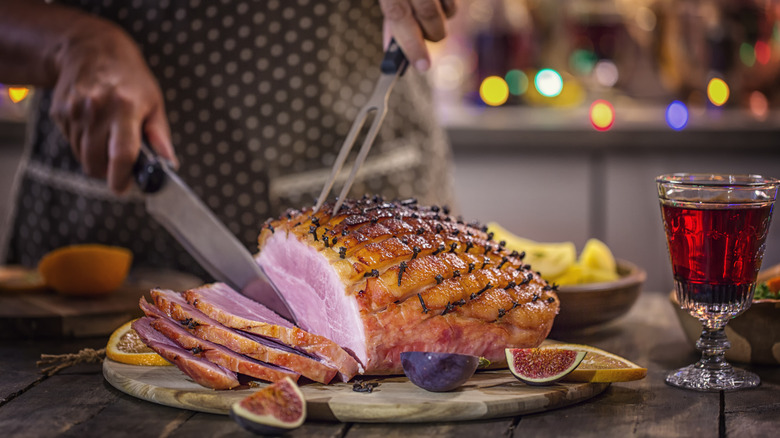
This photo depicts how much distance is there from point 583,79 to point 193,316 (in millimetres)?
4568

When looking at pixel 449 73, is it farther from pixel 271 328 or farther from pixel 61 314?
pixel 271 328

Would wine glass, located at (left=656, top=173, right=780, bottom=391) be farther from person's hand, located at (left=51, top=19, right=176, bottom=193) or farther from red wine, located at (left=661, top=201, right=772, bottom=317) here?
person's hand, located at (left=51, top=19, right=176, bottom=193)

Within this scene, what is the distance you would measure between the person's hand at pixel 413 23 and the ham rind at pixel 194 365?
2.69 feet

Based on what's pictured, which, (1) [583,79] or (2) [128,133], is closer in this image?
(2) [128,133]

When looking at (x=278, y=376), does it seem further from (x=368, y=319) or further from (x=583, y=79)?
(x=583, y=79)

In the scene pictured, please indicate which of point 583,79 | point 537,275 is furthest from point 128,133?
point 583,79

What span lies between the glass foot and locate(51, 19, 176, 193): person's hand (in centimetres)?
138

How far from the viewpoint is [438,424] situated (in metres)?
1.44

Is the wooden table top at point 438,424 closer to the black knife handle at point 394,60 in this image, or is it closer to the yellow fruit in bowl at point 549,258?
the yellow fruit in bowl at point 549,258

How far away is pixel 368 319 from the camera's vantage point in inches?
61.6

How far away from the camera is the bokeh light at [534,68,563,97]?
5.58 metres

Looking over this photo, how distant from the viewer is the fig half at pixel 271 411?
1.34 metres

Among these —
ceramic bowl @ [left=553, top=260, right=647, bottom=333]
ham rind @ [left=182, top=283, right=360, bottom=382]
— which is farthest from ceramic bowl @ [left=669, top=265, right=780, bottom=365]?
ham rind @ [left=182, top=283, right=360, bottom=382]

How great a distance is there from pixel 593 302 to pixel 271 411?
0.91 meters
